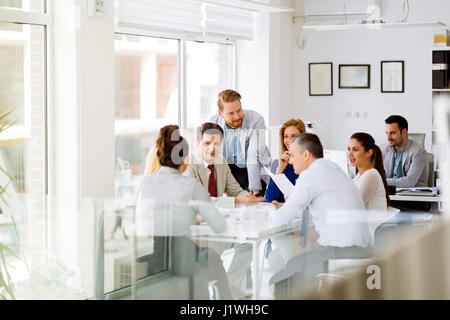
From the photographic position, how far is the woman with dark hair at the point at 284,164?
9.49 feet

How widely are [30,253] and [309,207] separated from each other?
1153mm

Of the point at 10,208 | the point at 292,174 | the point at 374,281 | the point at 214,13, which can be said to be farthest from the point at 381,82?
the point at 374,281

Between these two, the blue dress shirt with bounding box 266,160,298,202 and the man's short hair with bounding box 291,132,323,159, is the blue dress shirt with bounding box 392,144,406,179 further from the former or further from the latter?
the man's short hair with bounding box 291,132,323,159

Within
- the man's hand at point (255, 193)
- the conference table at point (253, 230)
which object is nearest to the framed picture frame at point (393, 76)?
the man's hand at point (255, 193)

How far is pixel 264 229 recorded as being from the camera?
2.30 metres

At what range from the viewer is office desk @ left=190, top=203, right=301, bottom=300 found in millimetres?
2148

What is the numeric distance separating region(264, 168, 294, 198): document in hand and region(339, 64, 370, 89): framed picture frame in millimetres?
3284

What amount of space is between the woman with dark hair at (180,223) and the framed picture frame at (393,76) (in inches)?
184

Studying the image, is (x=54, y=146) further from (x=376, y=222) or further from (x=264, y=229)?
(x=376, y=222)

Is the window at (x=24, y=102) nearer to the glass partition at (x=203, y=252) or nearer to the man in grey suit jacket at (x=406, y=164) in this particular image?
the glass partition at (x=203, y=252)

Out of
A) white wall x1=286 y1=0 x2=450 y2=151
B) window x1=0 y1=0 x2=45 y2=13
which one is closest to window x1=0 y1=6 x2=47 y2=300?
window x1=0 y1=0 x2=45 y2=13

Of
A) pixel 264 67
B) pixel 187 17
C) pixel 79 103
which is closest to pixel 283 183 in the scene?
pixel 79 103

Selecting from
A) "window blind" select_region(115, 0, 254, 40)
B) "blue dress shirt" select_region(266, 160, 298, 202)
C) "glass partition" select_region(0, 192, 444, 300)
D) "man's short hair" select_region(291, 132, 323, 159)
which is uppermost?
"window blind" select_region(115, 0, 254, 40)

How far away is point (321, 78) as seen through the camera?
22.6 feet
